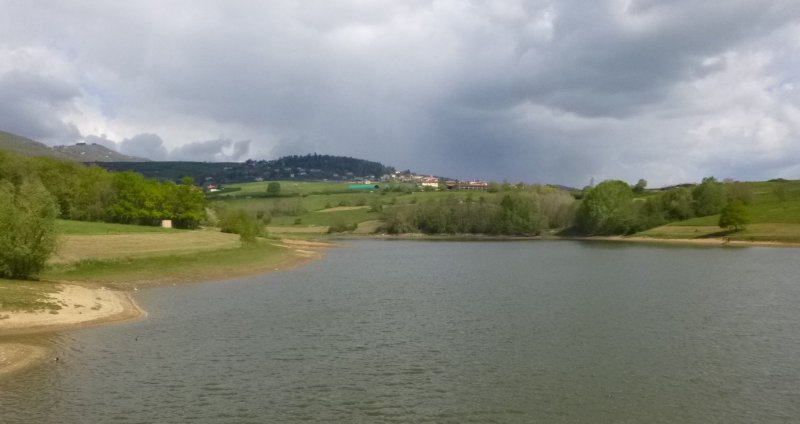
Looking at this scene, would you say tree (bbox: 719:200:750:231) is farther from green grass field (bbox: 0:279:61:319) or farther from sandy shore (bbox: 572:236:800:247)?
green grass field (bbox: 0:279:61:319)

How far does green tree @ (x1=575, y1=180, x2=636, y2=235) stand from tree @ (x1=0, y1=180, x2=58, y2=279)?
471 feet

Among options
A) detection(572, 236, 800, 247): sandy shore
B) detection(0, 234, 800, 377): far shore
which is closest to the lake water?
detection(0, 234, 800, 377): far shore

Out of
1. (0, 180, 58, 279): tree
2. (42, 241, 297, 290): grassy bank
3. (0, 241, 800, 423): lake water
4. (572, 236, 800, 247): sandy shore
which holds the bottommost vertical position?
(0, 241, 800, 423): lake water

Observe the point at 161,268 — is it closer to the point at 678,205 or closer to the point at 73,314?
the point at 73,314

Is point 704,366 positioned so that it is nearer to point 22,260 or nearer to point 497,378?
point 497,378

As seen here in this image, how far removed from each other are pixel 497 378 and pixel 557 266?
55627 millimetres

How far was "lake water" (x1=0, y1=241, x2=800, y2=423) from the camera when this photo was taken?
67.4 ft

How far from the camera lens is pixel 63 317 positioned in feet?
120

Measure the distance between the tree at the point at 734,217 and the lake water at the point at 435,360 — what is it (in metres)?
84.2

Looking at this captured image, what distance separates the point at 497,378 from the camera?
2414 centimetres

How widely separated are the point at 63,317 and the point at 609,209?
151 meters

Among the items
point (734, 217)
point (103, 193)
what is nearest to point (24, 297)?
point (103, 193)

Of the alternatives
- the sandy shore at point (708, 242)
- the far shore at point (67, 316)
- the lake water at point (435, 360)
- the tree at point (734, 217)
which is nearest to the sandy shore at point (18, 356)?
the far shore at point (67, 316)

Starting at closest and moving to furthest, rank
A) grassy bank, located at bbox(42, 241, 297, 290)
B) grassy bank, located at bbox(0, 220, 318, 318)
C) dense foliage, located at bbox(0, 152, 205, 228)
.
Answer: grassy bank, located at bbox(0, 220, 318, 318), grassy bank, located at bbox(42, 241, 297, 290), dense foliage, located at bbox(0, 152, 205, 228)
